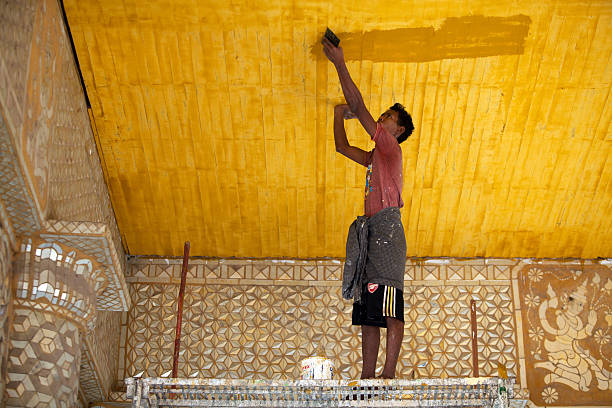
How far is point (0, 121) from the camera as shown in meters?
3.81

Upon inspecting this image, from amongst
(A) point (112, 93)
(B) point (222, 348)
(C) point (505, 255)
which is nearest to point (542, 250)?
(C) point (505, 255)

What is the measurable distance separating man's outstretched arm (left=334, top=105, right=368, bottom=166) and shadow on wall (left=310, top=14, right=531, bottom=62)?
0.43 meters

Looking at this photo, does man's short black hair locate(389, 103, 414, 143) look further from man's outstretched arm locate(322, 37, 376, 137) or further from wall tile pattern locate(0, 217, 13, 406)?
wall tile pattern locate(0, 217, 13, 406)

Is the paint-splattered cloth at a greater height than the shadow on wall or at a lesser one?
lesser

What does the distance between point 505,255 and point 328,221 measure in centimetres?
164

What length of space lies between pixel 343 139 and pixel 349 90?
1.64ft

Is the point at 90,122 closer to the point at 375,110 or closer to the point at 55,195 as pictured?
the point at 55,195

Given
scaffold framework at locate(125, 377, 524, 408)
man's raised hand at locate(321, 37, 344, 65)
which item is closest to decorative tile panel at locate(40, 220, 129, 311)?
scaffold framework at locate(125, 377, 524, 408)

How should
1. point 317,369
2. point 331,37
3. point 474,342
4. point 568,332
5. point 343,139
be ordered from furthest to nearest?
point 568,332 → point 474,342 → point 343,139 → point 331,37 → point 317,369

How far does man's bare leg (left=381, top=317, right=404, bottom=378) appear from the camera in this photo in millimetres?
4641

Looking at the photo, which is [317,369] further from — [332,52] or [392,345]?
[332,52]

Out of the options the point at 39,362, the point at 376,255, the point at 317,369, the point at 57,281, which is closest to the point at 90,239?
the point at 57,281

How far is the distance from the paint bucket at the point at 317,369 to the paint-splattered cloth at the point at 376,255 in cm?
45

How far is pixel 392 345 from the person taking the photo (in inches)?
184
